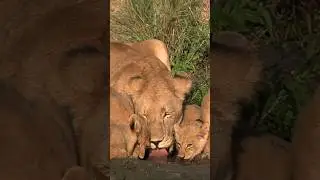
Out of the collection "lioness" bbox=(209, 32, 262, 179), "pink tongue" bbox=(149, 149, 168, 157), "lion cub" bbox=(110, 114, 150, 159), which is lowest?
"pink tongue" bbox=(149, 149, 168, 157)

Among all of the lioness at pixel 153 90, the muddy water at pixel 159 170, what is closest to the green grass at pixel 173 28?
the lioness at pixel 153 90

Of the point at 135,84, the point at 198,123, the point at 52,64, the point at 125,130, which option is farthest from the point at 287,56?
the point at 135,84

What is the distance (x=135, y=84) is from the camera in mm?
2959

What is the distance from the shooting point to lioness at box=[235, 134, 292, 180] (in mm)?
425

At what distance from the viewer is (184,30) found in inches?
152

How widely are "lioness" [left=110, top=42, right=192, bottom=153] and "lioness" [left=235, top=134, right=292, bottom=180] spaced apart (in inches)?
91.1

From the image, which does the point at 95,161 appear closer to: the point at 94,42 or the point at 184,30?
the point at 94,42

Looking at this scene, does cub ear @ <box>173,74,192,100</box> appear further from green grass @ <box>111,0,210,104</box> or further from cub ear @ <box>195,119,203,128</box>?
green grass @ <box>111,0,210,104</box>

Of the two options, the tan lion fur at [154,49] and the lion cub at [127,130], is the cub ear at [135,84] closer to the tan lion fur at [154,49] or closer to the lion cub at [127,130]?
the lion cub at [127,130]

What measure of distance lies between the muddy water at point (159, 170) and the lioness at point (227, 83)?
174 cm

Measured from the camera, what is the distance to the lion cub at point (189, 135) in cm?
268

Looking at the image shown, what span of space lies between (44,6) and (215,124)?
122 millimetres

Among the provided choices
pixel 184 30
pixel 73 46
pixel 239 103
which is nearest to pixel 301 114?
pixel 239 103

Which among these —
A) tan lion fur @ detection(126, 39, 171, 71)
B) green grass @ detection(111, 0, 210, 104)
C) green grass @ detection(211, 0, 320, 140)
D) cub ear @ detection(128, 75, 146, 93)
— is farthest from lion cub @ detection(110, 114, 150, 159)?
green grass @ detection(211, 0, 320, 140)
